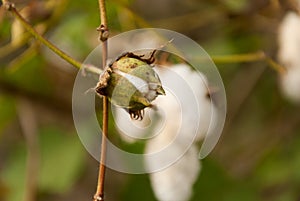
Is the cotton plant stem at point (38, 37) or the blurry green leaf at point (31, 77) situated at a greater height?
the blurry green leaf at point (31, 77)

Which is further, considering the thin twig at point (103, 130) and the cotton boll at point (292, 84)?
the cotton boll at point (292, 84)

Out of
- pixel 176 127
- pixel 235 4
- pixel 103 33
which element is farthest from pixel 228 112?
pixel 103 33

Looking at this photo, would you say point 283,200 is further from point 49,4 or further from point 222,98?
point 49,4

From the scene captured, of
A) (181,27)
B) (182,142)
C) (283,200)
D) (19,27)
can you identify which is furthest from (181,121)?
(181,27)

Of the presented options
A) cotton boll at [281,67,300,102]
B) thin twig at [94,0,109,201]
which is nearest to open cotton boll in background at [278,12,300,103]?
cotton boll at [281,67,300,102]

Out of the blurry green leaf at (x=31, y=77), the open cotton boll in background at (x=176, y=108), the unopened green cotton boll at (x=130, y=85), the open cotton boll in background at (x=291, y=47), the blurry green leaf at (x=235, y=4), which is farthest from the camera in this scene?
the blurry green leaf at (x=31, y=77)

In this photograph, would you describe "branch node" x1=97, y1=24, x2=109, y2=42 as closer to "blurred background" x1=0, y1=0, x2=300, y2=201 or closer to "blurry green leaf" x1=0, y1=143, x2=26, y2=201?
"blurred background" x1=0, y1=0, x2=300, y2=201

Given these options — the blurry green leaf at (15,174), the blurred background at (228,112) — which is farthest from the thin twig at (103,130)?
the blurry green leaf at (15,174)

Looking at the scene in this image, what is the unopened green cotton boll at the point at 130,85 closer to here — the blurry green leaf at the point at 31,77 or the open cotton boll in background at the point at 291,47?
the open cotton boll in background at the point at 291,47

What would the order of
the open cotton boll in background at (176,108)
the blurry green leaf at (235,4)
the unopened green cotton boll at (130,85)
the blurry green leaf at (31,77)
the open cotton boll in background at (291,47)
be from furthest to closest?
the blurry green leaf at (31,77)
the blurry green leaf at (235,4)
the open cotton boll in background at (291,47)
the open cotton boll in background at (176,108)
the unopened green cotton boll at (130,85)
